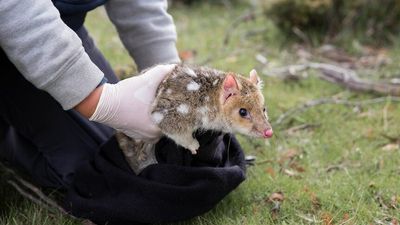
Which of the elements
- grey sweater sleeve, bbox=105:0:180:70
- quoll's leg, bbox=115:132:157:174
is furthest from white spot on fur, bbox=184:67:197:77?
grey sweater sleeve, bbox=105:0:180:70

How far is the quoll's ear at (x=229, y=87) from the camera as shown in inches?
84.1

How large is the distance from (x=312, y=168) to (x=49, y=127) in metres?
1.30

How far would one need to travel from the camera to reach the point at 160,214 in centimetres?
228

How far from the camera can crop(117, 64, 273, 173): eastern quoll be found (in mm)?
2176

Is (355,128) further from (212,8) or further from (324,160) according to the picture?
(212,8)

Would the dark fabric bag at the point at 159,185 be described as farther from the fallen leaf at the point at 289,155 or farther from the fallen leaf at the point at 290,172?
the fallen leaf at the point at 289,155

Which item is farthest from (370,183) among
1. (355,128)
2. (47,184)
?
(47,184)

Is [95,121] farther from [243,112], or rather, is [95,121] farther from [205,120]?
[243,112]

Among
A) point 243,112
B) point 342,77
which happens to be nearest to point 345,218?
point 243,112

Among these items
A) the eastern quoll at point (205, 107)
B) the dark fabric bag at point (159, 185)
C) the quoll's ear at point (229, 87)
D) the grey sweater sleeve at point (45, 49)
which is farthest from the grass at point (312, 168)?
the grey sweater sleeve at point (45, 49)

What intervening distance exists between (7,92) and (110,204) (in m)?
0.76

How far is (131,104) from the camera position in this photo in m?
2.21

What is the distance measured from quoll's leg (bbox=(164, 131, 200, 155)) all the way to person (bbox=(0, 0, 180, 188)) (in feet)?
0.24

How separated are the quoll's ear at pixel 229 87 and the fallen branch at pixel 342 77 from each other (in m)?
1.99
